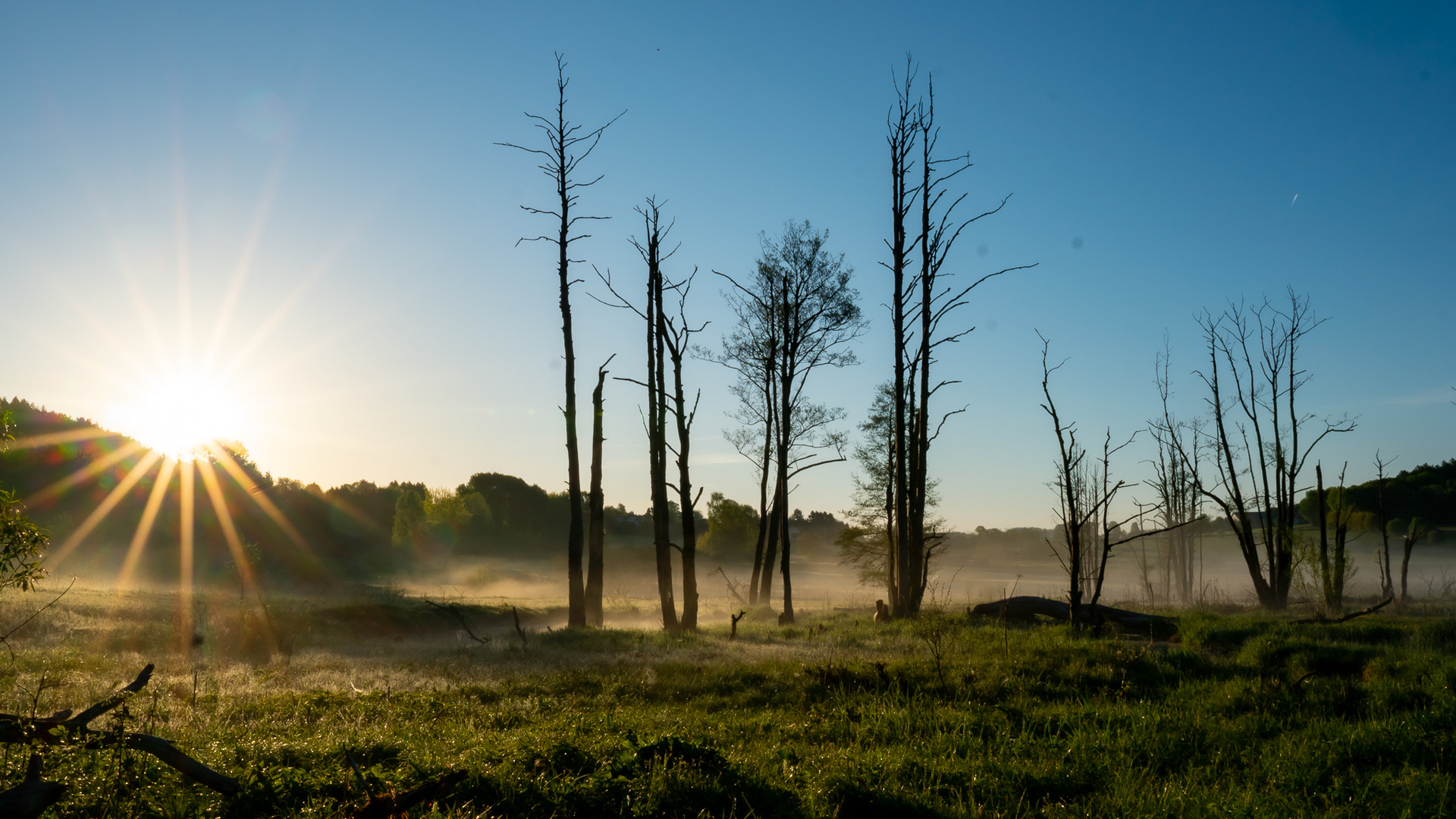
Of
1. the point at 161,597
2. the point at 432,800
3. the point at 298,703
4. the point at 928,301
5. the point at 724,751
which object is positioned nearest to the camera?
the point at 432,800

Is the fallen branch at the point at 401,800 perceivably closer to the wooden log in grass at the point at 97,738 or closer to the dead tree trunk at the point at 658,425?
the wooden log in grass at the point at 97,738

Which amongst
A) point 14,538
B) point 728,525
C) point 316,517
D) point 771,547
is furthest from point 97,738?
point 316,517

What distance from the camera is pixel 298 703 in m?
8.77

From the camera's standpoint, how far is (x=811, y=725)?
7523mm

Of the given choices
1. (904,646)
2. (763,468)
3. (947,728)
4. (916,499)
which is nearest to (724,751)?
(947,728)

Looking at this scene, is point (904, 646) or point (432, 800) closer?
point (432, 800)

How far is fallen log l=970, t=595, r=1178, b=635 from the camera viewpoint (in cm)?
1517

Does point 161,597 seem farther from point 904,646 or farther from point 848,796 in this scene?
point 848,796

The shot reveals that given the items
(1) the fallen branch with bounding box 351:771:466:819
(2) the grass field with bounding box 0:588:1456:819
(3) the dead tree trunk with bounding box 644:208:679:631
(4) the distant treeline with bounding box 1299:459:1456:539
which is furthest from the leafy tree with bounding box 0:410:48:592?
(4) the distant treeline with bounding box 1299:459:1456:539

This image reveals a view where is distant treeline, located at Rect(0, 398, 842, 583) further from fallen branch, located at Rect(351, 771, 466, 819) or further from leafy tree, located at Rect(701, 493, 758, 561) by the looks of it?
fallen branch, located at Rect(351, 771, 466, 819)

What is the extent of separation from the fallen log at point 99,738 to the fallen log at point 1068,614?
13510 millimetres

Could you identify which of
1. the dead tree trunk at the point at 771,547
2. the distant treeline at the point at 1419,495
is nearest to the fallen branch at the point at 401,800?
the dead tree trunk at the point at 771,547

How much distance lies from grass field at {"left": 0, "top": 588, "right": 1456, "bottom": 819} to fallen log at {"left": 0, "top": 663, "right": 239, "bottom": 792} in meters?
0.13

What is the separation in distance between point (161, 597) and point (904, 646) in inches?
859
